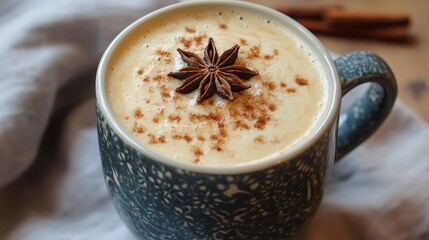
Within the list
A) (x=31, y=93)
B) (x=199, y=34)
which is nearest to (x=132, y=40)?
(x=199, y=34)

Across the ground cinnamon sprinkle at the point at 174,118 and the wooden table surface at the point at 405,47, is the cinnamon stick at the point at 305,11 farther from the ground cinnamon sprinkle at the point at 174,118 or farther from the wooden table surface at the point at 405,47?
the ground cinnamon sprinkle at the point at 174,118

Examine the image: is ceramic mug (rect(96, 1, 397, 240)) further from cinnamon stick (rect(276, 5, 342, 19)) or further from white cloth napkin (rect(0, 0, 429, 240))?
cinnamon stick (rect(276, 5, 342, 19))

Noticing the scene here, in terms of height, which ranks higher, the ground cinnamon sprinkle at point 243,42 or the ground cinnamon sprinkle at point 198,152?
the ground cinnamon sprinkle at point 243,42

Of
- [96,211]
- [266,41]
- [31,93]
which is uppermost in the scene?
[266,41]

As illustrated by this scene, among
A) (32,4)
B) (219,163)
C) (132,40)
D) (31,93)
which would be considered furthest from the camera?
(32,4)

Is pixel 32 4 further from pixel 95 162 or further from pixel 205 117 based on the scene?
pixel 205 117

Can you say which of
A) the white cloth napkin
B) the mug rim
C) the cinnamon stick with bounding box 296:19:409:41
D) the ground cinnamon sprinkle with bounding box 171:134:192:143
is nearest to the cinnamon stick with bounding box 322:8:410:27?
the cinnamon stick with bounding box 296:19:409:41

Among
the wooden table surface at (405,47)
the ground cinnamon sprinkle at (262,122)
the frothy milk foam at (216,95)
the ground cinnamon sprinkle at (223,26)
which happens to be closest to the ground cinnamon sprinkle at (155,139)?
the frothy milk foam at (216,95)
